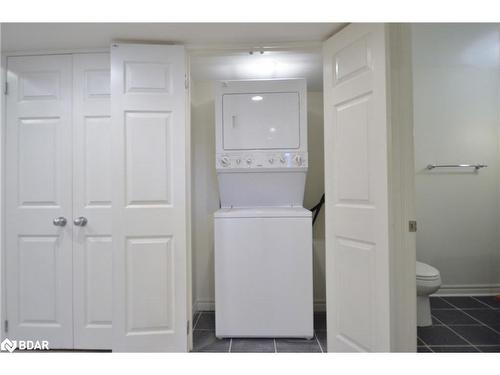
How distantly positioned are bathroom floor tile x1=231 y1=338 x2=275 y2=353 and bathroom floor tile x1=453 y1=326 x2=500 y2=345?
5.10 feet

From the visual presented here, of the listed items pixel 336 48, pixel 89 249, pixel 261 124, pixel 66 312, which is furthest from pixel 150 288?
pixel 336 48

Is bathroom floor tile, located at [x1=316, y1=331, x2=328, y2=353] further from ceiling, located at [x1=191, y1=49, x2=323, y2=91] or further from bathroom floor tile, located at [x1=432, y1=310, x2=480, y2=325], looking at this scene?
ceiling, located at [x1=191, y1=49, x2=323, y2=91]

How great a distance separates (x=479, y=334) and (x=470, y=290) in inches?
27.6

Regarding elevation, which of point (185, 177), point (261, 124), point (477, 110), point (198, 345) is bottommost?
point (198, 345)

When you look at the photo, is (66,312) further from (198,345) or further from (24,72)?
(24,72)

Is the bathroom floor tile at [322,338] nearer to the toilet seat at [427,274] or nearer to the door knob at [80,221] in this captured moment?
the toilet seat at [427,274]

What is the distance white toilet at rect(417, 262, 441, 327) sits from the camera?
2170mm

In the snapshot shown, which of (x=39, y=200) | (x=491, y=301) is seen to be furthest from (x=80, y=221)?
(x=491, y=301)

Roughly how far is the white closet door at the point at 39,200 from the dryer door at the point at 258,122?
125cm

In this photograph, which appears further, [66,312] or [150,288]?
[66,312]

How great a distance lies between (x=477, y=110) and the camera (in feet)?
8.79

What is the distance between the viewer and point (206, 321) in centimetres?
253

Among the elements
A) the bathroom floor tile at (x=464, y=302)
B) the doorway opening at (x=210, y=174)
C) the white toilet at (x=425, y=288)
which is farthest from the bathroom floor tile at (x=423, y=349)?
the bathroom floor tile at (x=464, y=302)

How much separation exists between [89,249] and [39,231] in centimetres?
40
